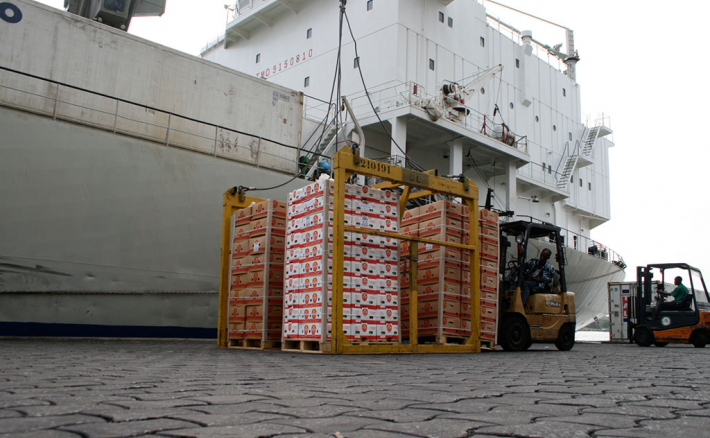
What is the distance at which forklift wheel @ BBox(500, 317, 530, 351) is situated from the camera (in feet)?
31.9

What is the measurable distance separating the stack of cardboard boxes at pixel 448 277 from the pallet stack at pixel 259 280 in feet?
6.38

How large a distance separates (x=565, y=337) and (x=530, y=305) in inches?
39.0

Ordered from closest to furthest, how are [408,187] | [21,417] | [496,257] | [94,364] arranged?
[21,417] < [94,364] < [408,187] < [496,257]

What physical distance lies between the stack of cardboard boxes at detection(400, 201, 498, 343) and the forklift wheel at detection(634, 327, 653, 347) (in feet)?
20.4

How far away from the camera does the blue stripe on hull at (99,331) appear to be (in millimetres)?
9374

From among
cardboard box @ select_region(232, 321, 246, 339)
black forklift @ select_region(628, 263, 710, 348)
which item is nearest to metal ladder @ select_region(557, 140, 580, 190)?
black forklift @ select_region(628, 263, 710, 348)

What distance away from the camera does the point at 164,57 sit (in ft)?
39.8

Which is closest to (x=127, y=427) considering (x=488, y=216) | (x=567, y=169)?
(x=488, y=216)

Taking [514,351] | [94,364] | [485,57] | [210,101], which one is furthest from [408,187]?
[485,57]

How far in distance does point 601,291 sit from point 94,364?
25.3 m

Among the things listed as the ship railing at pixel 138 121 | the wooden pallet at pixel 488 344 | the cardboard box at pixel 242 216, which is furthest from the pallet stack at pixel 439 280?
the ship railing at pixel 138 121

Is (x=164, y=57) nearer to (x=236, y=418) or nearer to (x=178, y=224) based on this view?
(x=178, y=224)

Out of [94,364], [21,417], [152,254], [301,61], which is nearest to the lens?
[21,417]

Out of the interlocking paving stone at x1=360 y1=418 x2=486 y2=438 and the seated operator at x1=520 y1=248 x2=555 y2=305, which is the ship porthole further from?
the interlocking paving stone at x1=360 y1=418 x2=486 y2=438
